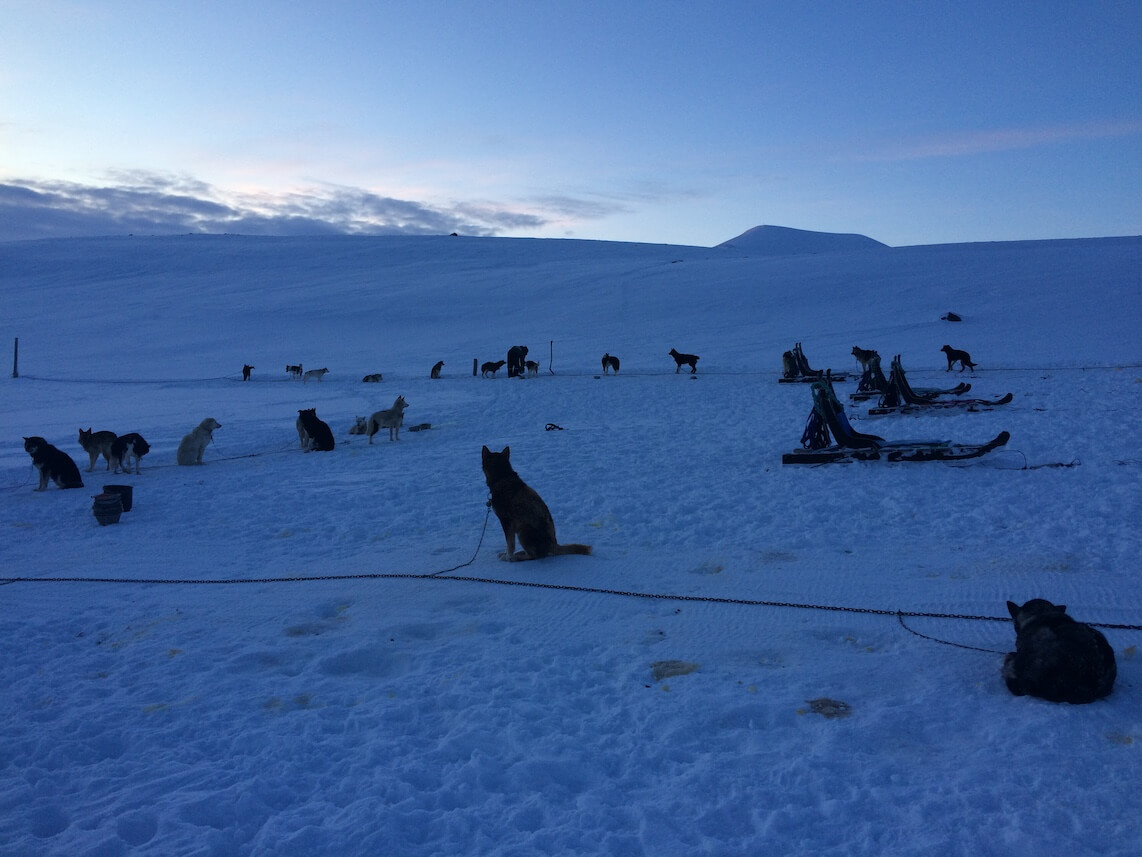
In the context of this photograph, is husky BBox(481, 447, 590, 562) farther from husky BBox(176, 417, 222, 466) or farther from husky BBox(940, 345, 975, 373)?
husky BBox(940, 345, 975, 373)

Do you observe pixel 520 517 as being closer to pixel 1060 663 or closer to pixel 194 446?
pixel 1060 663

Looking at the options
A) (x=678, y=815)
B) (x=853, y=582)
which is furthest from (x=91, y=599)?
(x=853, y=582)

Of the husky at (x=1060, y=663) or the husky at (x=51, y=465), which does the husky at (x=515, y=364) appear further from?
the husky at (x=1060, y=663)

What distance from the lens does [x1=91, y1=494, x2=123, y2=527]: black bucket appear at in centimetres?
980

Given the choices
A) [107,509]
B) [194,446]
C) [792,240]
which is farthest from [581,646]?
[792,240]

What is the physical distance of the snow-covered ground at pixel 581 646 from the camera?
11.8 feet

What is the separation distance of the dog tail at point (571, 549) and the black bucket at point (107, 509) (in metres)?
5.75

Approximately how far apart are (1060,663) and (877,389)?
15.6m

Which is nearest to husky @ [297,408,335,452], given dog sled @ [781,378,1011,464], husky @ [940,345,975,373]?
dog sled @ [781,378,1011,464]

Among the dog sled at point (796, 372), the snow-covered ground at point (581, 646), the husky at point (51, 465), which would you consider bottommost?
the snow-covered ground at point (581, 646)

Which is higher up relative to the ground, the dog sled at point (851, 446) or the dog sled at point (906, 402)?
the dog sled at point (906, 402)

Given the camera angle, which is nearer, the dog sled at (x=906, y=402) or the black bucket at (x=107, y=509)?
the black bucket at (x=107, y=509)

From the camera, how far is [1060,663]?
4.38 meters

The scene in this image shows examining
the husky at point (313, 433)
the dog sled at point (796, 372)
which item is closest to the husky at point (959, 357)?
the dog sled at point (796, 372)
